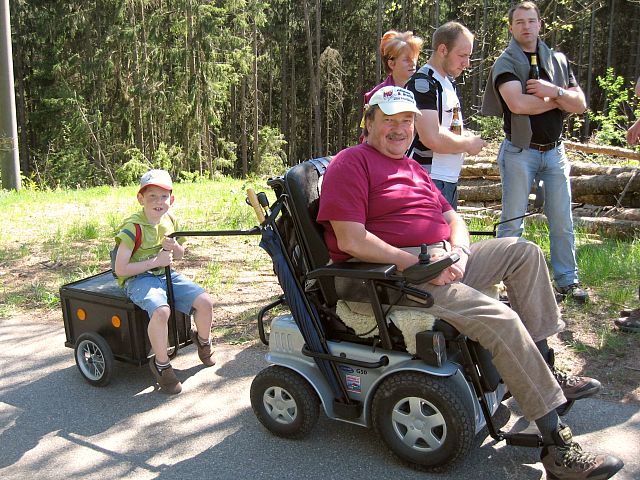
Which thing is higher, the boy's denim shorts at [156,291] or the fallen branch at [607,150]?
the fallen branch at [607,150]

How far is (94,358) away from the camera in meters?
4.11

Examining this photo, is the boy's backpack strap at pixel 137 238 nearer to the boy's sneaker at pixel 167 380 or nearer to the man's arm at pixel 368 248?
the boy's sneaker at pixel 167 380

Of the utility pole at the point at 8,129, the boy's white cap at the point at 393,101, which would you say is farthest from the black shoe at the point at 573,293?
the utility pole at the point at 8,129

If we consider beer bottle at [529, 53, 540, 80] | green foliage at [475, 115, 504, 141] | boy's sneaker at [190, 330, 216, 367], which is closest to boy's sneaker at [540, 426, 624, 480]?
boy's sneaker at [190, 330, 216, 367]

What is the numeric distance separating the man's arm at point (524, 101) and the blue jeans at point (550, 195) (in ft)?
1.07

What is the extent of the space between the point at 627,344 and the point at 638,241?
3062mm

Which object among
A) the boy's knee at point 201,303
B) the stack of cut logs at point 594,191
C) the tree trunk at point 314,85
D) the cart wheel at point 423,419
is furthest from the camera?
the tree trunk at point 314,85

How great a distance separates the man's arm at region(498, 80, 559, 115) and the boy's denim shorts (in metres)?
2.89

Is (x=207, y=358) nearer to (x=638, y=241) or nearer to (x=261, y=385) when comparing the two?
(x=261, y=385)

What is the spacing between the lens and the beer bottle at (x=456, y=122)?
14.7 feet

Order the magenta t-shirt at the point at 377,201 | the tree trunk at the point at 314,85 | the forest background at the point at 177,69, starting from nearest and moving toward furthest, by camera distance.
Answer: the magenta t-shirt at the point at 377,201, the forest background at the point at 177,69, the tree trunk at the point at 314,85

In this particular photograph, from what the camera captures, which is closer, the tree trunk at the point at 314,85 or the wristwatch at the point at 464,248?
the wristwatch at the point at 464,248

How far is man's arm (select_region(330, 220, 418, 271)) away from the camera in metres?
3.08

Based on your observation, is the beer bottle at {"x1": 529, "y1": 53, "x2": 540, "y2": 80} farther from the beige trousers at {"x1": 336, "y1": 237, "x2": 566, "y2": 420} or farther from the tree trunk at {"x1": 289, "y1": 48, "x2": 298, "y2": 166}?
the tree trunk at {"x1": 289, "y1": 48, "x2": 298, "y2": 166}
